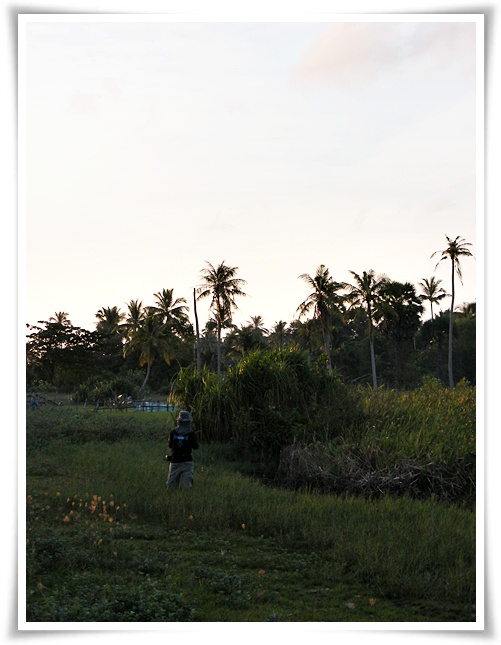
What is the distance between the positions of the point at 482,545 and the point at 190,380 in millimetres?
13448

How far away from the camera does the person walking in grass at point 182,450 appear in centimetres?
1155

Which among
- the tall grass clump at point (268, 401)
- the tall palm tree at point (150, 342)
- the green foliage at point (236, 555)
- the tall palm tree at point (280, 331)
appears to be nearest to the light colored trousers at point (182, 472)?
the green foliage at point (236, 555)

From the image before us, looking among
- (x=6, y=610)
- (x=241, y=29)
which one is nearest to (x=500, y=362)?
(x=241, y=29)

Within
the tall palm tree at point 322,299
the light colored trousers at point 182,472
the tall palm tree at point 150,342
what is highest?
the tall palm tree at point 322,299

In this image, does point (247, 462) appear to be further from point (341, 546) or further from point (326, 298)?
point (326, 298)

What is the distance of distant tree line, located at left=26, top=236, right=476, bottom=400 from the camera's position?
4188 centimetres

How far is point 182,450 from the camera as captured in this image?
459 inches

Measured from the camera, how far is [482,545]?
6996 millimetres

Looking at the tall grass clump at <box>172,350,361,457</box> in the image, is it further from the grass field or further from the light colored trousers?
the light colored trousers

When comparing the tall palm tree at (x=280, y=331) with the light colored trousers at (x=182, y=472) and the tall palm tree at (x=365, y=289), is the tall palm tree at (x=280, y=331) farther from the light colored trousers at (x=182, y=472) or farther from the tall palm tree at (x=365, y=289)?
the light colored trousers at (x=182, y=472)

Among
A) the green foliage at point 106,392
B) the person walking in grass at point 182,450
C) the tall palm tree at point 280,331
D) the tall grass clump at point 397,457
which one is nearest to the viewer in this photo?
the person walking in grass at point 182,450

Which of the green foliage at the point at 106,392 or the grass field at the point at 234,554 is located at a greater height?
the grass field at the point at 234,554

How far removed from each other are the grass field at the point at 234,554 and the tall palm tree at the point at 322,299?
98.5 ft

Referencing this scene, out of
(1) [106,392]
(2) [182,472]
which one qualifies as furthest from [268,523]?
(1) [106,392]
